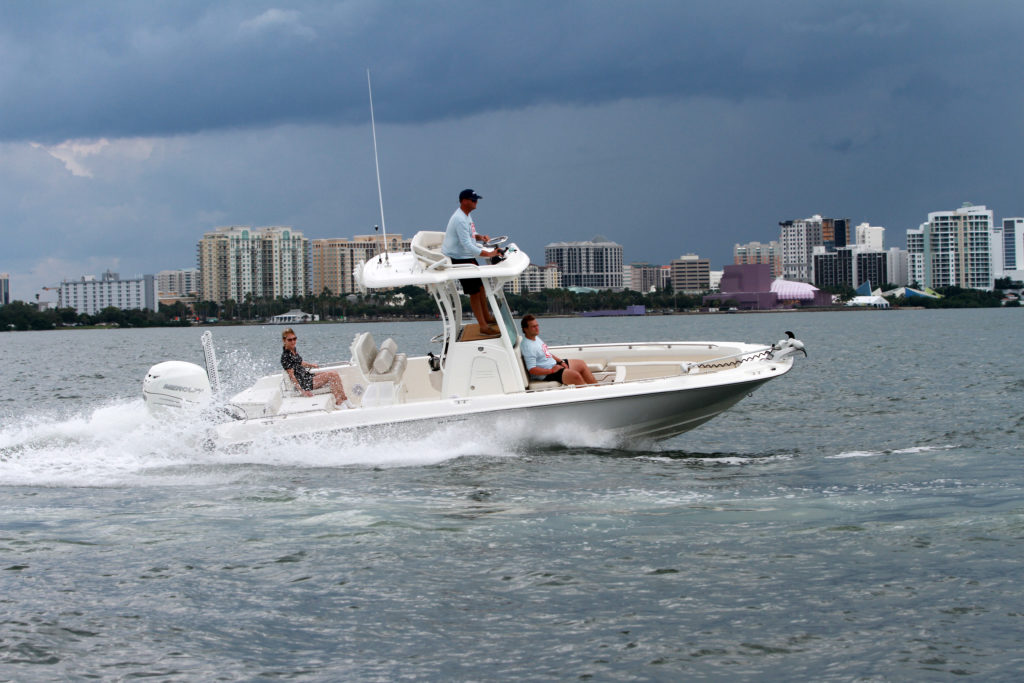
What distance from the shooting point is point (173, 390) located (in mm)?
12133

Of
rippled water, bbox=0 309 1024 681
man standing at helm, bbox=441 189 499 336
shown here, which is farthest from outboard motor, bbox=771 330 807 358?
man standing at helm, bbox=441 189 499 336

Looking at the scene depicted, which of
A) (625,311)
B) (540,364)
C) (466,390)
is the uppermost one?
(625,311)

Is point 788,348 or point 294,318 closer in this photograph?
point 788,348

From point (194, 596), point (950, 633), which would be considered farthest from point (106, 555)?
point (950, 633)

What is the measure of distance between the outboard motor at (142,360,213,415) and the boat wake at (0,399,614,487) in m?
0.15

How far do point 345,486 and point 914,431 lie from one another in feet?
32.0

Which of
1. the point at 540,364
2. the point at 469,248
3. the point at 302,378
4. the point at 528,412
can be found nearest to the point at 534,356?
the point at 540,364

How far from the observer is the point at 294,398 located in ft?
40.5

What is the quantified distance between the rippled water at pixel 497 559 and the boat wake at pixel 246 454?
0.04 m

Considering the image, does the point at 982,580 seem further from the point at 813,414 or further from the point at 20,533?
the point at 813,414

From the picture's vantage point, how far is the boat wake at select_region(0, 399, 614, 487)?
11461 millimetres

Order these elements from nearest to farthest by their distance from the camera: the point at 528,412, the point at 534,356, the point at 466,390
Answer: the point at 528,412, the point at 466,390, the point at 534,356

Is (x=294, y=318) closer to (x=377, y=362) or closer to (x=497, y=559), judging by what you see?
(x=377, y=362)

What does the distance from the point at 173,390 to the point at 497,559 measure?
6.05m
